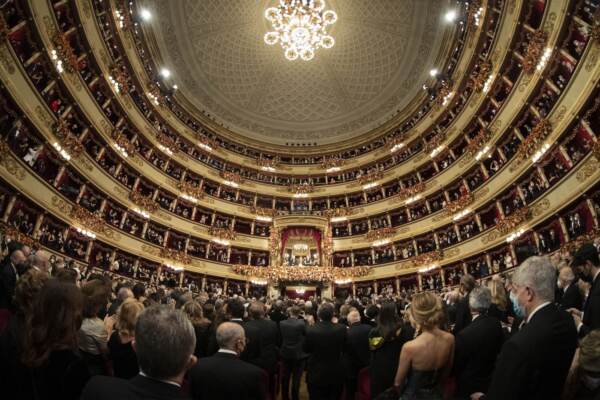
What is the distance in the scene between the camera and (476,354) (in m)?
4.66

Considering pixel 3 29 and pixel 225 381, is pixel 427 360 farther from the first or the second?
pixel 3 29

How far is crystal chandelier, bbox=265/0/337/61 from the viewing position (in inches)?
1380

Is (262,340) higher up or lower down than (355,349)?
higher up

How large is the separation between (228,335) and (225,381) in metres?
0.45

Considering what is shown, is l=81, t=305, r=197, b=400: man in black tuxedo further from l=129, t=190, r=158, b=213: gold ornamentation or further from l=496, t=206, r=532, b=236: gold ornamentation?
l=129, t=190, r=158, b=213: gold ornamentation

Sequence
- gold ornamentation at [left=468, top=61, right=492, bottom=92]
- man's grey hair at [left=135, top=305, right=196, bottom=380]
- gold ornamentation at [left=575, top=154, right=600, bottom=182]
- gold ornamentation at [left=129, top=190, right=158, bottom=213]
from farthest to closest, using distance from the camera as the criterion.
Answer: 1. gold ornamentation at [left=129, top=190, right=158, bottom=213]
2. gold ornamentation at [left=468, top=61, right=492, bottom=92]
3. gold ornamentation at [left=575, top=154, right=600, bottom=182]
4. man's grey hair at [left=135, top=305, right=196, bottom=380]

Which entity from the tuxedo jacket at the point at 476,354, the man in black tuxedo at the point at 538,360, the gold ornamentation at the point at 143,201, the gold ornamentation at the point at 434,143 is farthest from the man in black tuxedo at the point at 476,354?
the gold ornamentation at the point at 434,143

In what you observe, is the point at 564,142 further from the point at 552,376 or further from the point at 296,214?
the point at 296,214

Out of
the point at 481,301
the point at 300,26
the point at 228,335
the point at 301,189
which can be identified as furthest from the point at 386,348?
the point at 300,26

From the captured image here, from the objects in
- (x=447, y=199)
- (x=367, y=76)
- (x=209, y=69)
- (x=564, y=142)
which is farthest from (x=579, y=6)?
(x=209, y=69)

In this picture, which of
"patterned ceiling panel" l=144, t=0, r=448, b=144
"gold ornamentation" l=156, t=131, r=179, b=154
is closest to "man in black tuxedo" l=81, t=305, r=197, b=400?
"gold ornamentation" l=156, t=131, r=179, b=154

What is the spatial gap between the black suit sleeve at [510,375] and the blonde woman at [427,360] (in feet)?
3.39

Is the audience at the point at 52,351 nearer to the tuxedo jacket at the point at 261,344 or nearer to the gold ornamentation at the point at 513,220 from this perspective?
the tuxedo jacket at the point at 261,344

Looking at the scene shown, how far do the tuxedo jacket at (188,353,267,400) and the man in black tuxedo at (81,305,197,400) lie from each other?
156 cm
